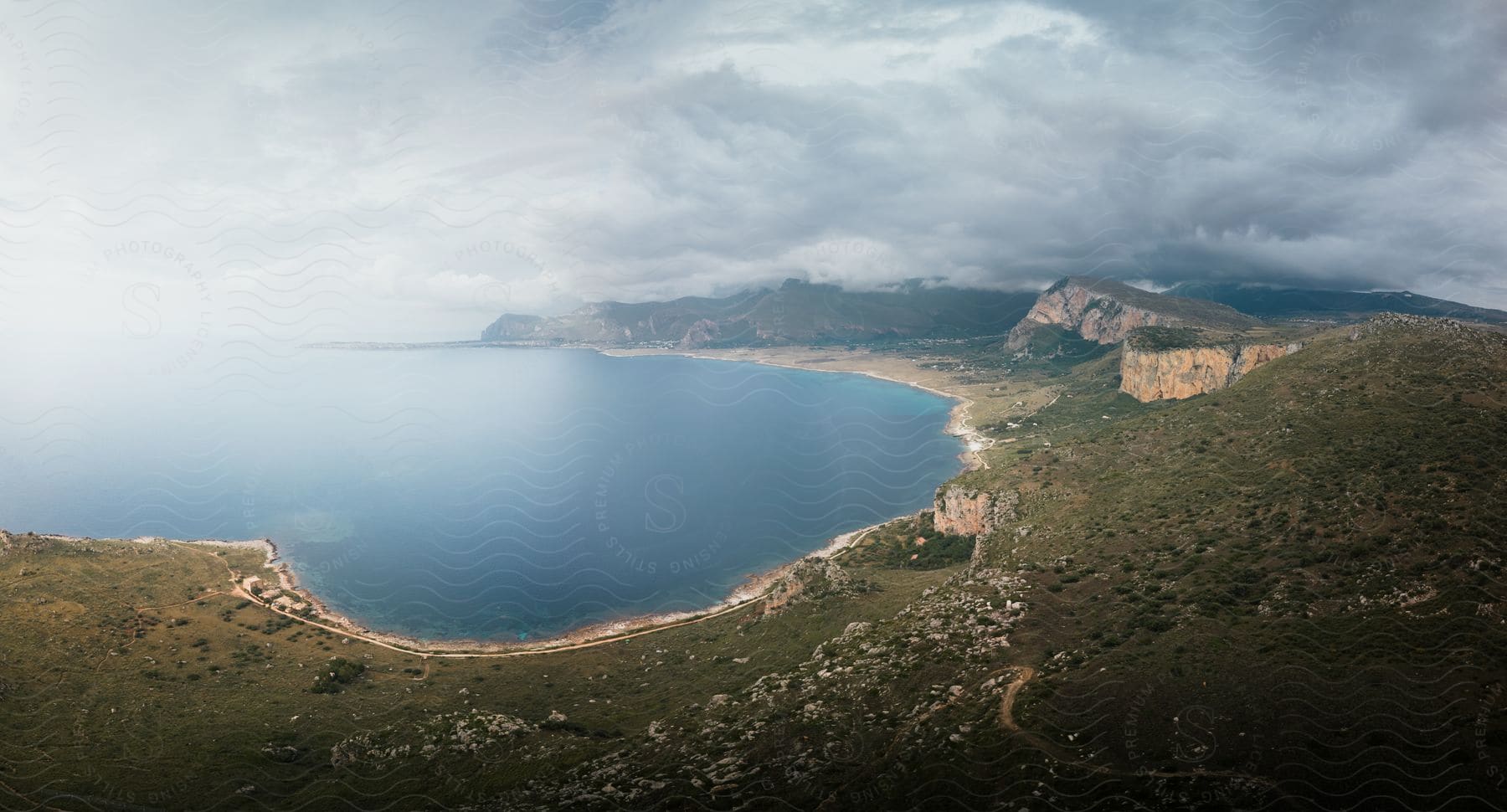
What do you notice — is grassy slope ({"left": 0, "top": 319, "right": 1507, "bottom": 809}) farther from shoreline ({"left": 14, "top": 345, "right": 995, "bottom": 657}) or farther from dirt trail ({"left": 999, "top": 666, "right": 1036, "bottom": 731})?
shoreline ({"left": 14, "top": 345, "right": 995, "bottom": 657})

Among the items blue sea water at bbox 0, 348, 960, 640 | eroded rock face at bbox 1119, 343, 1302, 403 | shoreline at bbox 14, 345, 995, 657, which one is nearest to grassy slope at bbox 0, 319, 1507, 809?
shoreline at bbox 14, 345, 995, 657

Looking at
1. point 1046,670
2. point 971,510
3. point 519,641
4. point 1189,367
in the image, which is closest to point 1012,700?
point 1046,670

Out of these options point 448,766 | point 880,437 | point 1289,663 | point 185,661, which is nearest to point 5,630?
point 185,661

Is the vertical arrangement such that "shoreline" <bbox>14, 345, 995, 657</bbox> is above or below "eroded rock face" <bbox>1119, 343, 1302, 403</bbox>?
below

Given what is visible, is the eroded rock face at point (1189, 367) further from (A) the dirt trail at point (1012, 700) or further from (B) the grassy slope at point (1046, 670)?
(A) the dirt trail at point (1012, 700)

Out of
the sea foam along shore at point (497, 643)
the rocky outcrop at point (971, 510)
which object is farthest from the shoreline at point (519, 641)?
the rocky outcrop at point (971, 510)

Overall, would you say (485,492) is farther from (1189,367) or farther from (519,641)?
(1189,367)

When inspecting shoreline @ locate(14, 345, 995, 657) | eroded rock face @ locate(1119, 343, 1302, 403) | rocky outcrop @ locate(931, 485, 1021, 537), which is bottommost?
shoreline @ locate(14, 345, 995, 657)
